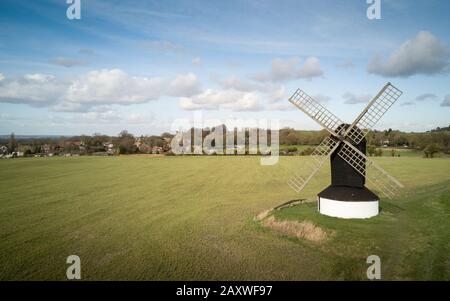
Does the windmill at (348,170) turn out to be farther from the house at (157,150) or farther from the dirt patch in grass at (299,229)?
the house at (157,150)

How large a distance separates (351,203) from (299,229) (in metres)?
3.61

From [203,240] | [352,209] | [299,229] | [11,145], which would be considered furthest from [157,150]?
[352,209]

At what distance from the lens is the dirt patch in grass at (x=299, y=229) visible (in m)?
17.9

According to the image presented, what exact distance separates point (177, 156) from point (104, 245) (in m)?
67.8

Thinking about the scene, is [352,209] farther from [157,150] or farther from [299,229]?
[157,150]

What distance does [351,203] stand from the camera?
19.8 m

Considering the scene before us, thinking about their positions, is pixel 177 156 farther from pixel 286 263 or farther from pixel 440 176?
pixel 286 263

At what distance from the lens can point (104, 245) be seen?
18125 millimetres

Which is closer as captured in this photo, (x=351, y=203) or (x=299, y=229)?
(x=299, y=229)

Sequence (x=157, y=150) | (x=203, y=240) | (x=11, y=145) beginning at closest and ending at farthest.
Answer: (x=203, y=240) < (x=157, y=150) < (x=11, y=145)

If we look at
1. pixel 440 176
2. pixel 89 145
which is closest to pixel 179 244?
pixel 440 176

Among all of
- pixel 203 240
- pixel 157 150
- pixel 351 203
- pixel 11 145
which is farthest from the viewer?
pixel 11 145

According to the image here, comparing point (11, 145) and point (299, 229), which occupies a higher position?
point (11, 145)

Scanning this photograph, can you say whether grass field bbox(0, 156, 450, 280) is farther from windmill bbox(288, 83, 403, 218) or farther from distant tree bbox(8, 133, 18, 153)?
distant tree bbox(8, 133, 18, 153)
